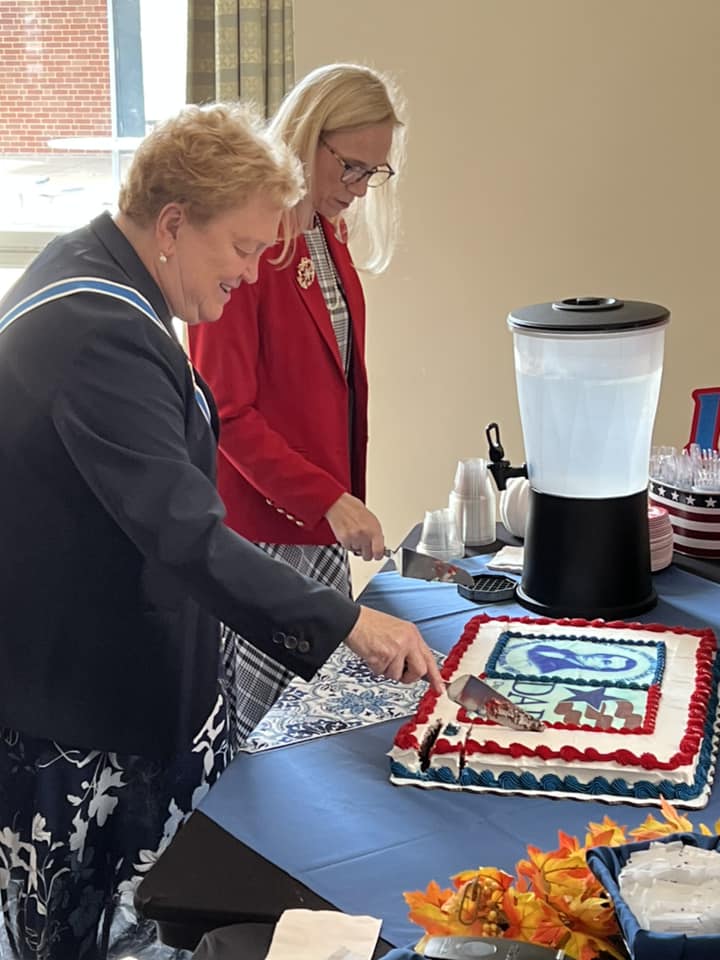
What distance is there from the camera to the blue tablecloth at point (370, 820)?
116 centimetres

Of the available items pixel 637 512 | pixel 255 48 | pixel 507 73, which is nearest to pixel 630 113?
pixel 507 73

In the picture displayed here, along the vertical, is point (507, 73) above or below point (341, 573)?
above

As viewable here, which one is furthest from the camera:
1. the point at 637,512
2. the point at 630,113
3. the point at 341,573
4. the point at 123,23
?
the point at 123,23

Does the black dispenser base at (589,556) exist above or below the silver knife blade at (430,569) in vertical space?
above

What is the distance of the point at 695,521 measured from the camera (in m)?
2.11

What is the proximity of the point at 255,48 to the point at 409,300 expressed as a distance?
0.77m

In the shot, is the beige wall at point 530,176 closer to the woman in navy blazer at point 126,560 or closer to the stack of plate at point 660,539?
the stack of plate at point 660,539

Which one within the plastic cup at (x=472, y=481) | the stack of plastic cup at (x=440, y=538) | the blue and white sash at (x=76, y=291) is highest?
the blue and white sash at (x=76, y=291)

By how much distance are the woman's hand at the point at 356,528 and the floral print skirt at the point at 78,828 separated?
488 mm

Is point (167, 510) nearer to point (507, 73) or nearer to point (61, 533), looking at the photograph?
point (61, 533)

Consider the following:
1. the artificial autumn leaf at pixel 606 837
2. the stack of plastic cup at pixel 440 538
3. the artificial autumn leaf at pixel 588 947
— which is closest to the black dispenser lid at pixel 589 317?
the stack of plastic cup at pixel 440 538

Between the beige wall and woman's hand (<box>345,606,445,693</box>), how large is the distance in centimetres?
203

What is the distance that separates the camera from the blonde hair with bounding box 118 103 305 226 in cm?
134

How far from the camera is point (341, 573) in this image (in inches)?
87.0
